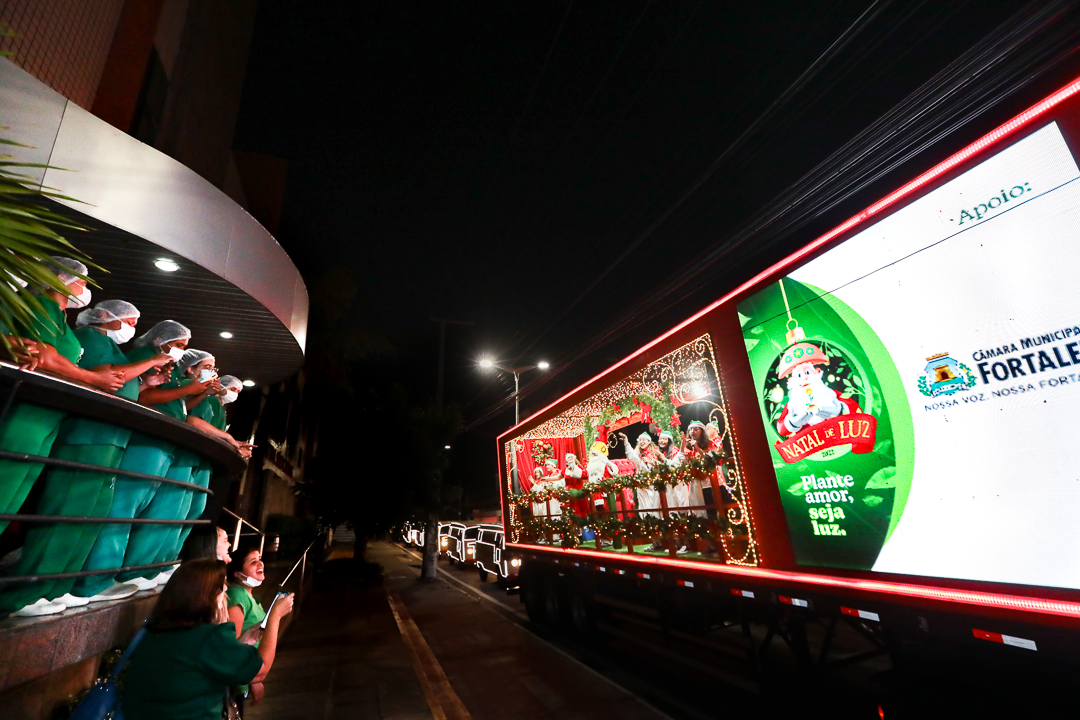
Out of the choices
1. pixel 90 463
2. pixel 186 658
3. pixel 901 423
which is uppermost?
pixel 90 463

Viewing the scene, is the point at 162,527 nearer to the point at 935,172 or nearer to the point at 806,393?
the point at 806,393

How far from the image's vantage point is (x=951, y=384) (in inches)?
114

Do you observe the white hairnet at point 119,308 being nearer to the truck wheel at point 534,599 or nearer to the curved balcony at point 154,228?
the curved balcony at point 154,228

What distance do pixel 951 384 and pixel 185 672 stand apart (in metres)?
4.20

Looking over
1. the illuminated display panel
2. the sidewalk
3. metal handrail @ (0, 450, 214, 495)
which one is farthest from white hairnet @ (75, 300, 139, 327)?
the illuminated display panel

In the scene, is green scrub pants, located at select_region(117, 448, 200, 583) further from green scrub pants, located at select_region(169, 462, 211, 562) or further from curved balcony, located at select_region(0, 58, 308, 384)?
curved balcony, located at select_region(0, 58, 308, 384)

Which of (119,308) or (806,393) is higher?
(119,308)

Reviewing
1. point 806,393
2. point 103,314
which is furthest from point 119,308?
point 806,393

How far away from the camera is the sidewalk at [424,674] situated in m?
4.84

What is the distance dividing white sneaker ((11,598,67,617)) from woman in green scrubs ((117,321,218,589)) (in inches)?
20.7

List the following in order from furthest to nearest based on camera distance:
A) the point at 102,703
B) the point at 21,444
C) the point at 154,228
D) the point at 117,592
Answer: the point at 154,228 < the point at 117,592 < the point at 21,444 < the point at 102,703

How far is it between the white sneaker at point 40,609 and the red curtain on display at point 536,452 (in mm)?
6714

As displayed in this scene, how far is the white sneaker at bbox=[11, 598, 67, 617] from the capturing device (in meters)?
2.29

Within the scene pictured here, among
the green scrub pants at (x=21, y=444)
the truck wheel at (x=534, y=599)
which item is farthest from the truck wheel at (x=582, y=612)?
the green scrub pants at (x=21, y=444)
